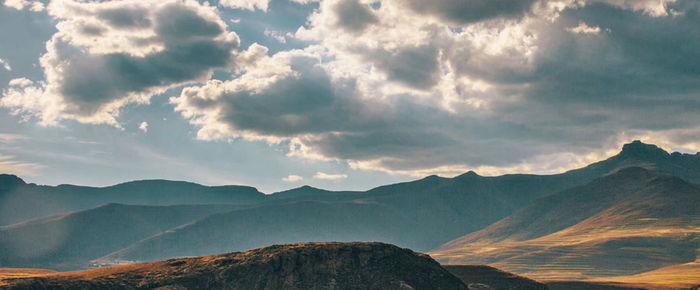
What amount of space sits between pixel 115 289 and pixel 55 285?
1736 centimetres

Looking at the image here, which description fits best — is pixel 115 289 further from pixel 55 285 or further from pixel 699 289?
pixel 699 289

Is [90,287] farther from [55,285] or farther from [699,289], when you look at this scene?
[699,289]

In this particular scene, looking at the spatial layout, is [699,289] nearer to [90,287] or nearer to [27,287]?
[90,287]

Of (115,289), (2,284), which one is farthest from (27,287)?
(115,289)

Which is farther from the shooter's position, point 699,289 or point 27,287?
point 27,287

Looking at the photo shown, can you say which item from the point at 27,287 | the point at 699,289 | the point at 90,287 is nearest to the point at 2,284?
the point at 27,287

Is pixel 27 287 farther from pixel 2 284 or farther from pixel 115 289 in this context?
pixel 115 289

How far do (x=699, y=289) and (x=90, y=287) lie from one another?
172 m

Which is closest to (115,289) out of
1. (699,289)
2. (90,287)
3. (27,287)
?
(90,287)

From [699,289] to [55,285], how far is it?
18155cm

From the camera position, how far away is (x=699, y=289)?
165m

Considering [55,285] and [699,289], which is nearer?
[699,289]

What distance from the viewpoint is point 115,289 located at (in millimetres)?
199875

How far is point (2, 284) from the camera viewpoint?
188125 millimetres
